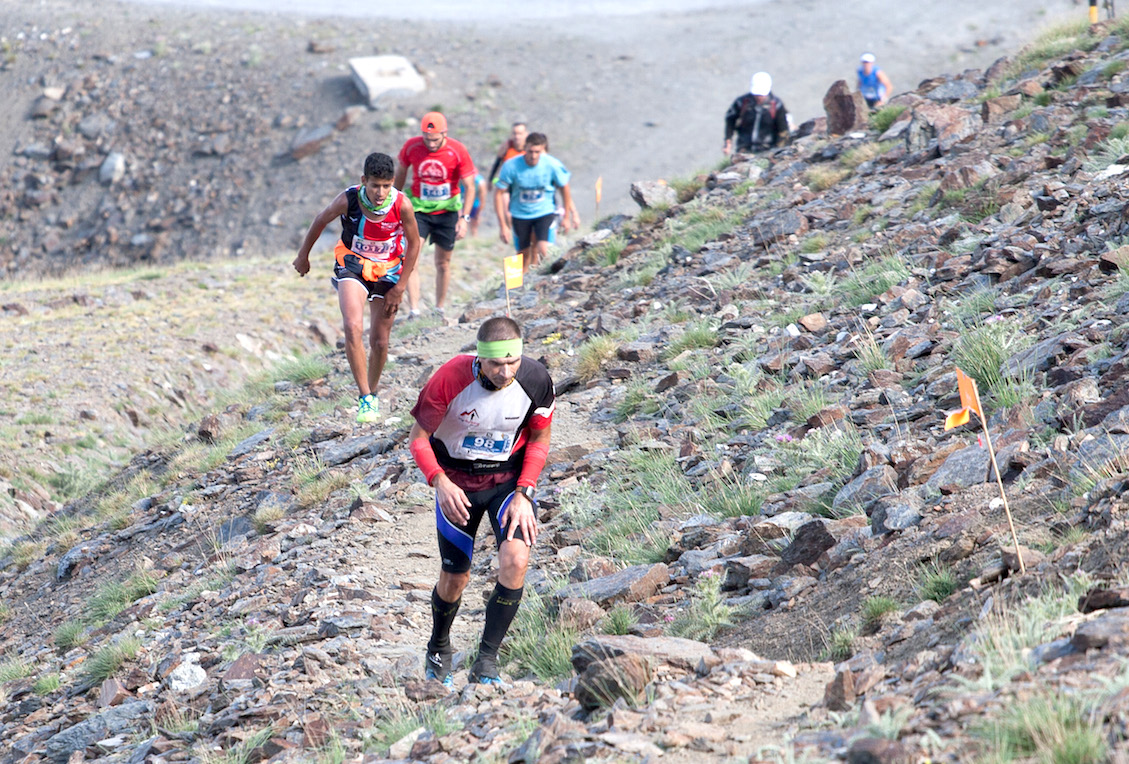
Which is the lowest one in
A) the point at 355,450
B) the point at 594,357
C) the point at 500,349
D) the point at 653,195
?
the point at 355,450

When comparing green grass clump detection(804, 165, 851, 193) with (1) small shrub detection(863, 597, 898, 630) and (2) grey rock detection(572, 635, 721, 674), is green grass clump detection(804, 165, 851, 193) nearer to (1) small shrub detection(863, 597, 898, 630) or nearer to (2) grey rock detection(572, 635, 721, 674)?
(1) small shrub detection(863, 597, 898, 630)

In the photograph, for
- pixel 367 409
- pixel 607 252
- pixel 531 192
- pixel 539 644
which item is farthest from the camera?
pixel 607 252

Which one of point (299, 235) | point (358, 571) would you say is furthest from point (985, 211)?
point (299, 235)

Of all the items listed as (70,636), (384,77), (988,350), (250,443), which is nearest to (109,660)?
(70,636)

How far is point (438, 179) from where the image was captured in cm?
1188

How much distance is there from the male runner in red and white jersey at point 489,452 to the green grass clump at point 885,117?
10.5m

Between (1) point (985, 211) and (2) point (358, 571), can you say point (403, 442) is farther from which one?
(1) point (985, 211)

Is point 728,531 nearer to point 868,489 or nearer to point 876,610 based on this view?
point 868,489

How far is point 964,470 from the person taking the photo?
6047 mm

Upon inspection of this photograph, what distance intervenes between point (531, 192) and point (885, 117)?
15.8 ft

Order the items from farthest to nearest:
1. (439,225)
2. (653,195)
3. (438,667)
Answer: (653,195)
(439,225)
(438,667)

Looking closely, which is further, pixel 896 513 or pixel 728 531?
pixel 728 531

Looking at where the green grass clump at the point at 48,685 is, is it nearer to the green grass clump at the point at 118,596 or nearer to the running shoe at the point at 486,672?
the green grass clump at the point at 118,596

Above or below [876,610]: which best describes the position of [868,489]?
above
